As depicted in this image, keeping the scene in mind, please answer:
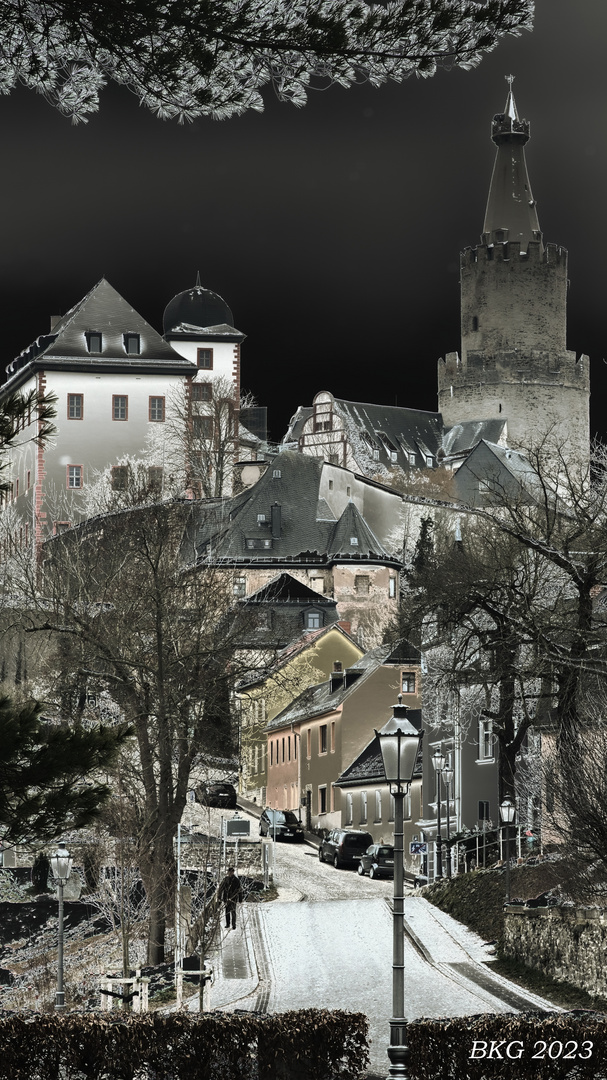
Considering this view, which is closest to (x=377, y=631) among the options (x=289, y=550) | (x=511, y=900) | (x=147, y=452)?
(x=289, y=550)

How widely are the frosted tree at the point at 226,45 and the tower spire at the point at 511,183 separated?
145m

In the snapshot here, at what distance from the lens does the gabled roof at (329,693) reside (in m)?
67.4

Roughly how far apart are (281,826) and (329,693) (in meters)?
9.40

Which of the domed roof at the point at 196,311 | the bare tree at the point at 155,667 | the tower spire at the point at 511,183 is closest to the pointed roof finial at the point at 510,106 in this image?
the tower spire at the point at 511,183

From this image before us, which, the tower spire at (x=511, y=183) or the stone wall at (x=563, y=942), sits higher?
the tower spire at (x=511, y=183)

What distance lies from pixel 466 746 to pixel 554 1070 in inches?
1469

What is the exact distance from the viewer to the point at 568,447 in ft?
461

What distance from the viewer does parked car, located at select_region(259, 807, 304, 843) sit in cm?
6259

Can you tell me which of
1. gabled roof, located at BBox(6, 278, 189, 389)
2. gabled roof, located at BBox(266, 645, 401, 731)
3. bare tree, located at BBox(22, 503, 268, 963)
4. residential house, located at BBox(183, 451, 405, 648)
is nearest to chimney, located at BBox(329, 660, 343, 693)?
gabled roof, located at BBox(266, 645, 401, 731)

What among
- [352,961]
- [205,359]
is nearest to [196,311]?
[205,359]

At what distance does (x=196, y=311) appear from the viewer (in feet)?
355

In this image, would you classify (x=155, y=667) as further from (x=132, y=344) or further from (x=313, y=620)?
(x=132, y=344)

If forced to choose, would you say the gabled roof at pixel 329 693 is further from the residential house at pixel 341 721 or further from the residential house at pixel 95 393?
the residential house at pixel 95 393

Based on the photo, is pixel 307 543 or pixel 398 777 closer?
pixel 398 777
